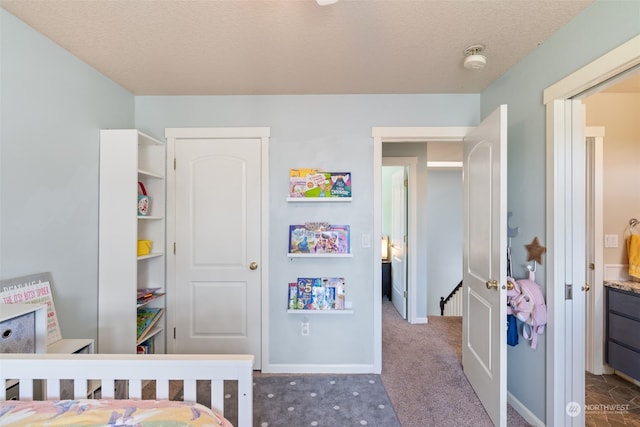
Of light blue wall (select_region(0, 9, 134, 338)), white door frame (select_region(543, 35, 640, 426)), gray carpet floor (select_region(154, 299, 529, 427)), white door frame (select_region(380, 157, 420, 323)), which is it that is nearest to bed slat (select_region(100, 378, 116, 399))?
light blue wall (select_region(0, 9, 134, 338))

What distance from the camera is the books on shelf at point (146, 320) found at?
86.7 inches

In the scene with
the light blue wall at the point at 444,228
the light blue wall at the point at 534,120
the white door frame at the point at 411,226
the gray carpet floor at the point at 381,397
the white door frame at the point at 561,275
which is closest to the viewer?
the light blue wall at the point at 534,120

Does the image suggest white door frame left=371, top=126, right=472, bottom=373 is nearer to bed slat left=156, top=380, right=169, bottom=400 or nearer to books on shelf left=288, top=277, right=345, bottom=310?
books on shelf left=288, top=277, right=345, bottom=310

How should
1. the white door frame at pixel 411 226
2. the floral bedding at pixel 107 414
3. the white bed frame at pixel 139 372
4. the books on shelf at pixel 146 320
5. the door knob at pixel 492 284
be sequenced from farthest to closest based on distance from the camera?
the white door frame at pixel 411 226, the books on shelf at pixel 146 320, the door knob at pixel 492 284, the white bed frame at pixel 139 372, the floral bedding at pixel 107 414

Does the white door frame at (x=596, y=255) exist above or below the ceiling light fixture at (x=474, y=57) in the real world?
below

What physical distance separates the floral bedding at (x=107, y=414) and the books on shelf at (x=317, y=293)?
1.45m

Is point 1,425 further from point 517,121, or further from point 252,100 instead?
point 517,121

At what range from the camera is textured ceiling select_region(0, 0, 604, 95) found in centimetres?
144

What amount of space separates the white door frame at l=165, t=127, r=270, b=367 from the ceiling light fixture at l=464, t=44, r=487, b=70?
154 centimetres

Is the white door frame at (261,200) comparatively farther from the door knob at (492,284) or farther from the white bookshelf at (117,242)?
the door knob at (492,284)

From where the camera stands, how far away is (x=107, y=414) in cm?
93

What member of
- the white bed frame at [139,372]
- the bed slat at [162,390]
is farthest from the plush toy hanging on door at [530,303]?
the bed slat at [162,390]

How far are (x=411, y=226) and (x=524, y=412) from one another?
2130 mm

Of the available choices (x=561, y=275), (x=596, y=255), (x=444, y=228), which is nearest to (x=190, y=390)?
(x=561, y=275)
